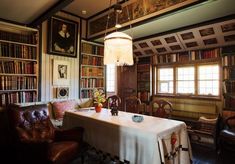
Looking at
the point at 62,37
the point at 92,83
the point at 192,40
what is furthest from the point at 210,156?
the point at 62,37

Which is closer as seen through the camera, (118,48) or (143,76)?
(118,48)

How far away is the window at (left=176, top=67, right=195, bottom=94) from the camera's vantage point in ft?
14.2

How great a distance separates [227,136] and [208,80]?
1584 mm

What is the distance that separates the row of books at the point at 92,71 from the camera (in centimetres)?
454

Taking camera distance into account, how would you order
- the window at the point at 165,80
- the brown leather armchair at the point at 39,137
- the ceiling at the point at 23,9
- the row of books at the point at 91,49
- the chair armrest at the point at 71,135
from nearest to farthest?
the brown leather armchair at the point at 39,137
the chair armrest at the point at 71,135
the ceiling at the point at 23,9
the row of books at the point at 91,49
the window at the point at 165,80

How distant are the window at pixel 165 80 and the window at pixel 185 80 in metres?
0.20

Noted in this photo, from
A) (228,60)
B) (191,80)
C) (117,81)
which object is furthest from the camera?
(117,81)

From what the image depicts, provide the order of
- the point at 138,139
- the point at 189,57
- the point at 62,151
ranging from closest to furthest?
the point at 138,139
the point at 62,151
the point at 189,57

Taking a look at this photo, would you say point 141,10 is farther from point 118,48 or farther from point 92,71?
point 92,71

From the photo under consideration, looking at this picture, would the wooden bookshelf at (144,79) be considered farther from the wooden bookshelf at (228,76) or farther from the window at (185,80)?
the wooden bookshelf at (228,76)

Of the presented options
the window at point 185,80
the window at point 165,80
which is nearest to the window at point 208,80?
the window at point 185,80

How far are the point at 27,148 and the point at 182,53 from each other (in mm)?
3862

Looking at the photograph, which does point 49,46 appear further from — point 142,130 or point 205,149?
point 205,149

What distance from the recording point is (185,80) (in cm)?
444
